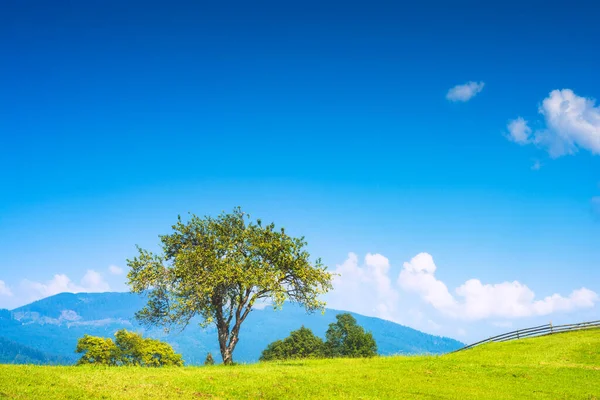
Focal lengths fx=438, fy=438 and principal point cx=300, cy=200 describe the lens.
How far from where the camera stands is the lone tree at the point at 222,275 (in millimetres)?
40000

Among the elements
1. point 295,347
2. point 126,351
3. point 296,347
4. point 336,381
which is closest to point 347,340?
point 296,347

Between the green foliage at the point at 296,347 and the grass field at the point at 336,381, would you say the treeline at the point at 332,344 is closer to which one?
the green foliage at the point at 296,347

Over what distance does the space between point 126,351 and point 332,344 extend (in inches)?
2324

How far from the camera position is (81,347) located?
72.0m

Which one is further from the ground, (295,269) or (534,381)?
(295,269)

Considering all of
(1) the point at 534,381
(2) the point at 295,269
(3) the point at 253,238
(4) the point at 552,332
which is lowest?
(1) the point at 534,381

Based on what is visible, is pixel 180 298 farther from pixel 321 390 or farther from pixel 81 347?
pixel 81 347

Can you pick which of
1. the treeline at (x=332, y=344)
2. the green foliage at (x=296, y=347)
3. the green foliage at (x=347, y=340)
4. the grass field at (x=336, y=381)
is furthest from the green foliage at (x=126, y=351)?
the grass field at (x=336, y=381)

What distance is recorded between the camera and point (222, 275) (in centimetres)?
3972

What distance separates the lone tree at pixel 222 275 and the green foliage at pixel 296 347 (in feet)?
265

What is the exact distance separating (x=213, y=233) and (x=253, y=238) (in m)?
4.04

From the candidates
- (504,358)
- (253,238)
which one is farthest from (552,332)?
(253,238)

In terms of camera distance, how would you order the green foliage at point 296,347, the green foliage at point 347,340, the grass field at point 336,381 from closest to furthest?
1. the grass field at point 336,381
2. the green foliage at point 347,340
3. the green foliage at point 296,347

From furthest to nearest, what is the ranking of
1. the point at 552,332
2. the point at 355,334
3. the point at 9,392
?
1. the point at 355,334
2. the point at 552,332
3. the point at 9,392
